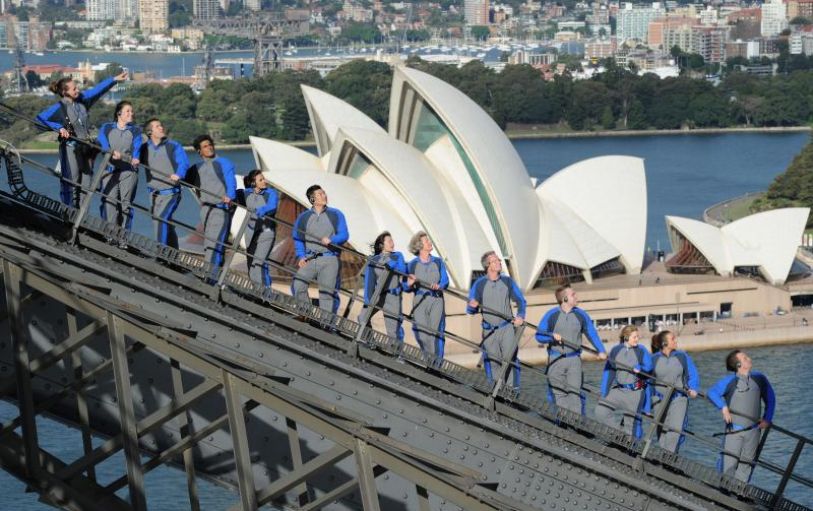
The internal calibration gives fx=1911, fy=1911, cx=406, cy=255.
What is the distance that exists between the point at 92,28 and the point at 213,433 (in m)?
181

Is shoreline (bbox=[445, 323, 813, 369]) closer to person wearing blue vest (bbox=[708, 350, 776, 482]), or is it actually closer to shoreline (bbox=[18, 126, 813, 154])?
person wearing blue vest (bbox=[708, 350, 776, 482])

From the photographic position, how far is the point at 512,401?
301 inches

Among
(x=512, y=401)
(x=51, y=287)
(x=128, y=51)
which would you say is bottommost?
(x=128, y=51)

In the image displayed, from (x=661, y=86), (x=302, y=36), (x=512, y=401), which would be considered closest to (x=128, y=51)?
(x=302, y=36)

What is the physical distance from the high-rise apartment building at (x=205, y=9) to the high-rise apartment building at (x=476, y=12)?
24879 mm

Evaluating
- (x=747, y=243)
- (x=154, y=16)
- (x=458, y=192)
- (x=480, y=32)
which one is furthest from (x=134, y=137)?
(x=154, y=16)

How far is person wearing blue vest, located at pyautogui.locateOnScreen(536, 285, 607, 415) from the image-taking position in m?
8.48

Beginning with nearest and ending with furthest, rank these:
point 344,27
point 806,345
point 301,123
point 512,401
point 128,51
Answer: point 512,401 < point 806,345 < point 301,123 < point 128,51 < point 344,27

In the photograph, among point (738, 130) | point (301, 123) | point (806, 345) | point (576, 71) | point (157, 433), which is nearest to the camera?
point (157, 433)

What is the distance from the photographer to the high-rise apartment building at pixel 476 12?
190m

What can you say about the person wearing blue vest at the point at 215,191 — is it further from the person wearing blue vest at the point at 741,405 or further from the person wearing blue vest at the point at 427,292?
the person wearing blue vest at the point at 741,405

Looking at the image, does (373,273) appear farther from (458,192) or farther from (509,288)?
(458,192)

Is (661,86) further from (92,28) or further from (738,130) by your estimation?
(92,28)

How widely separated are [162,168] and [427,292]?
1423 mm
